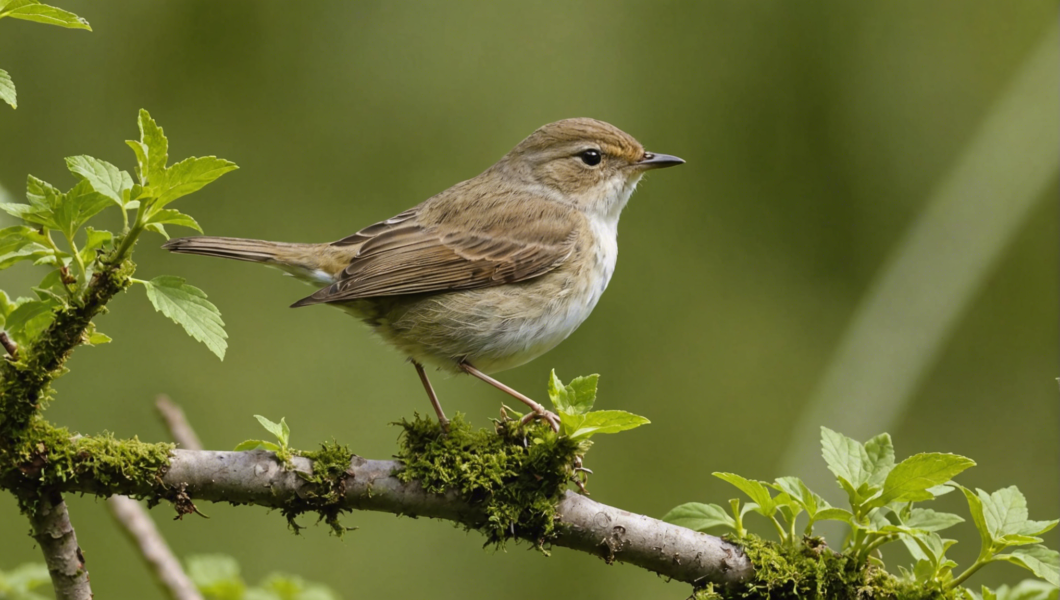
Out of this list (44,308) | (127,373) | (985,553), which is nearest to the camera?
(44,308)

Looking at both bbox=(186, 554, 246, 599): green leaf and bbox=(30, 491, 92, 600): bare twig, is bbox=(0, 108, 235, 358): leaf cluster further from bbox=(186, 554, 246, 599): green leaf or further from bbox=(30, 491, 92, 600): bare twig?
bbox=(186, 554, 246, 599): green leaf

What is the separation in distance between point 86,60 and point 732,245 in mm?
5413

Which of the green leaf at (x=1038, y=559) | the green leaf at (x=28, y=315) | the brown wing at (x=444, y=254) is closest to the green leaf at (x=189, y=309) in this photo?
the green leaf at (x=28, y=315)

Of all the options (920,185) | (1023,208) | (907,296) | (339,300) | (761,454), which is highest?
(920,185)

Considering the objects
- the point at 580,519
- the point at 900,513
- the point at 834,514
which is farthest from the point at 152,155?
the point at 900,513

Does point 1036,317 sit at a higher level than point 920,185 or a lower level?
lower

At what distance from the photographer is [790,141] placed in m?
7.88

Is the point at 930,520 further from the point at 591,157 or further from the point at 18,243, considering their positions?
the point at 591,157

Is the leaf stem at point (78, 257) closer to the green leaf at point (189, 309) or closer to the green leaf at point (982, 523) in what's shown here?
the green leaf at point (189, 309)

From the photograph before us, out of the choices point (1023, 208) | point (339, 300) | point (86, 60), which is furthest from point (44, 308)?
point (86, 60)

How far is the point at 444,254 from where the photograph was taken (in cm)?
411

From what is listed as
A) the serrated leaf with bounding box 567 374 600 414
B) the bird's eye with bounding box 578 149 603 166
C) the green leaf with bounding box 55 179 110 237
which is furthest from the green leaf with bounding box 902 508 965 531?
the bird's eye with bounding box 578 149 603 166

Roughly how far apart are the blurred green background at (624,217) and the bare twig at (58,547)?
4.47 m

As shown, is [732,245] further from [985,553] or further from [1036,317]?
[985,553]
